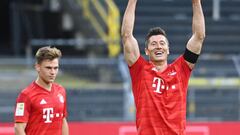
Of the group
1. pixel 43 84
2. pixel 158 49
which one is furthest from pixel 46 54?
pixel 158 49

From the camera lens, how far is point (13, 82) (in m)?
15.9

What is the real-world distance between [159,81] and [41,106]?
126cm

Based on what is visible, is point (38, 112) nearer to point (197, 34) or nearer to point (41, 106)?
point (41, 106)

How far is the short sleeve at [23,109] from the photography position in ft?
23.1

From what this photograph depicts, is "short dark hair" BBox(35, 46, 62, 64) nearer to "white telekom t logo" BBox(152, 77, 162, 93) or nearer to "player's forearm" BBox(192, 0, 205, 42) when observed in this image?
"white telekom t logo" BBox(152, 77, 162, 93)

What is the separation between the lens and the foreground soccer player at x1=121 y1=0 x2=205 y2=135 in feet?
20.8

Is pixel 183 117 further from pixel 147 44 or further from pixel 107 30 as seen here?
pixel 107 30

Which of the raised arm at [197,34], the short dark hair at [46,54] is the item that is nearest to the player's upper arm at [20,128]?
the short dark hair at [46,54]

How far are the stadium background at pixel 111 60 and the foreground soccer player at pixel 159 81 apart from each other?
4.38 m

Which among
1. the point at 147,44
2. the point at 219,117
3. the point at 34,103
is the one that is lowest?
the point at 219,117

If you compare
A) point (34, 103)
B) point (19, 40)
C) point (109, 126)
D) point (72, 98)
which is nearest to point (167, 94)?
point (34, 103)

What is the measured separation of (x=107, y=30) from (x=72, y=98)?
2990mm

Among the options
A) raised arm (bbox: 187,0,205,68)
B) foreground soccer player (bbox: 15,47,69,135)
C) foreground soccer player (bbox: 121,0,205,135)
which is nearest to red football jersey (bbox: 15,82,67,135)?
foreground soccer player (bbox: 15,47,69,135)

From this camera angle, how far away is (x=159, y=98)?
637cm
